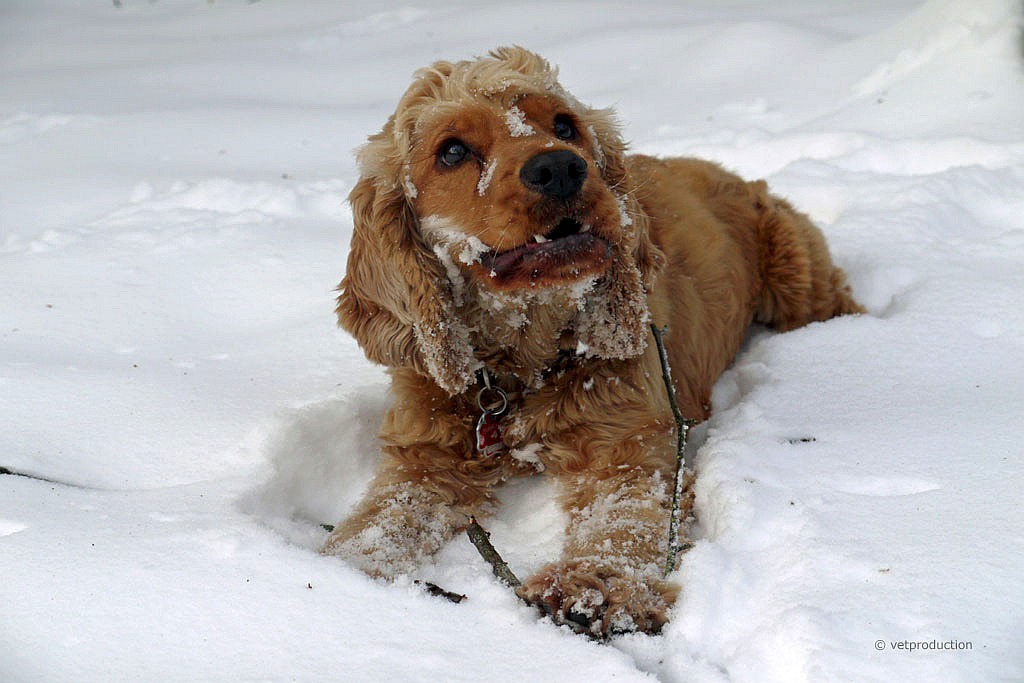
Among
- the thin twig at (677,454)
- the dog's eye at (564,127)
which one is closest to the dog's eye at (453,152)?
the dog's eye at (564,127)

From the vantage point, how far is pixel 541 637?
90.4 inches

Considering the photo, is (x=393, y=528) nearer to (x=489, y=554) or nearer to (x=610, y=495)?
(x=489, y=554)

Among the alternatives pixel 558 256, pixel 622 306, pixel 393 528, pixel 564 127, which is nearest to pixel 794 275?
pixel 622 306

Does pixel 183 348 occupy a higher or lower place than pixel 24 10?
lower

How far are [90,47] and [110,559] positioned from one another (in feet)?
26.8

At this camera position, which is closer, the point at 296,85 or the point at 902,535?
the point at 902,535

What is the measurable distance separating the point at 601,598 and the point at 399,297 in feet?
4.26

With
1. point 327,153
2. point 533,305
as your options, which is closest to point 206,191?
point 327,153

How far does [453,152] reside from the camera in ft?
9.89

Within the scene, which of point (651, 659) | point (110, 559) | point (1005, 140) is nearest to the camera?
point (651, 659)

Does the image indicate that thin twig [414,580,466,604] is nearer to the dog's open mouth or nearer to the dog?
the dog

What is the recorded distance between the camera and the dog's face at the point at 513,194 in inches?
105

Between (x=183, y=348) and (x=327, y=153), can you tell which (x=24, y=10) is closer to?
(x=327, y=153)

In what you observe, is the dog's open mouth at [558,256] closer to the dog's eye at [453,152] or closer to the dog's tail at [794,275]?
Result: the dog's eye at [453,152]
